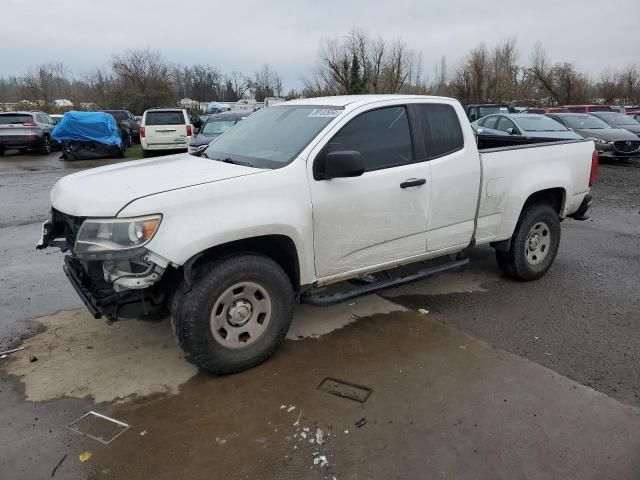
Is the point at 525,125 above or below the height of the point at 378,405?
above

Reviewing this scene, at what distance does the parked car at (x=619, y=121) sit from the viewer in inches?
675

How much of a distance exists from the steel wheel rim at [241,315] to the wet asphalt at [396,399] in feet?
0.93

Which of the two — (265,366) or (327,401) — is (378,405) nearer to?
(327,401)

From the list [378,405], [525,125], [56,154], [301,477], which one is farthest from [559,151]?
[56,154]

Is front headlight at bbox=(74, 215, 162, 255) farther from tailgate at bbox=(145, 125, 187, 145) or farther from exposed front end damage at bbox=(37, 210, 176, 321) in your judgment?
tailgate at bbox=(145, 125, 187, 145)

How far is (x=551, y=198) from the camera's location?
5.34m

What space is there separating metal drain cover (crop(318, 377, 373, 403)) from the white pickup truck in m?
0.50

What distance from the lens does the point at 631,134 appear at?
51.5ft

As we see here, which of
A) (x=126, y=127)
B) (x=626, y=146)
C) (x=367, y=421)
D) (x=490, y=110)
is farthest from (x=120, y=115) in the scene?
(x=367, y=421)

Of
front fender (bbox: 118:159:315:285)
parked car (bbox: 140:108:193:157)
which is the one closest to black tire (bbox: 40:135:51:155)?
parked car (bbox: 140:108:193:157)

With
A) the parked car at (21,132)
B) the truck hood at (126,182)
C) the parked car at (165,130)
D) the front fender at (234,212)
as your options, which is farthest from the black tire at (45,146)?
the front fender at (234,212)

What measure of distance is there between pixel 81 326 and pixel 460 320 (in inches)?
131

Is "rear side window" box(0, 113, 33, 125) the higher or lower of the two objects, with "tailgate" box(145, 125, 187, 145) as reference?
higher

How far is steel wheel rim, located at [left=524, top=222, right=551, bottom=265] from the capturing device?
5.22m
